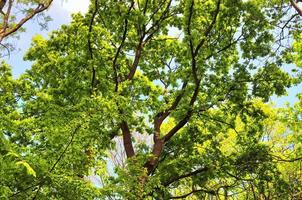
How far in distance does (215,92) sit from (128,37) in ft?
14.3

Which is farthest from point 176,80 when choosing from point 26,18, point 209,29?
point 26,18

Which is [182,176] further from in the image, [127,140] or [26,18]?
[26,18]

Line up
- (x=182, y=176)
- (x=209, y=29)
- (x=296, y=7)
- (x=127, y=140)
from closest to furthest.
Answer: (x=296, y=7)
(x=209, y=29)
(x=182, y=176)
(x=127, y=140)

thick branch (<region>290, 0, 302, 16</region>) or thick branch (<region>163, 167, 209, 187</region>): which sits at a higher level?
thick branch (<region>290, 0, 302, 16</region>)

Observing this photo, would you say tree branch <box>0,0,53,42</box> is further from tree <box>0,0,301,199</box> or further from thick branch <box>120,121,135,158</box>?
thick branch <box>120,121,135,158</box>

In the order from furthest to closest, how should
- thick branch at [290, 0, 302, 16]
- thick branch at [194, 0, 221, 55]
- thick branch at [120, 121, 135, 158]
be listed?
thick branch at [120, 121, 135, 158] < thick branch at [194, 0, 221, 55] < thick branch at [290, 0, 302, 16]

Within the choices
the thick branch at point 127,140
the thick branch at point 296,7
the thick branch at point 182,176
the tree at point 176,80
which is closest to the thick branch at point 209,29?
the tree at point 176,80

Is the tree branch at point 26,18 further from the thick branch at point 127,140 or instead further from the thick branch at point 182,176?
the thick branch at point 182,176

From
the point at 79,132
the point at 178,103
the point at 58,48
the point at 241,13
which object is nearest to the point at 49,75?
the point at 58,48

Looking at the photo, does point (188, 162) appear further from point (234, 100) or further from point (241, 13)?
point (241, 13)

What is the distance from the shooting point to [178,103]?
55.9 ft

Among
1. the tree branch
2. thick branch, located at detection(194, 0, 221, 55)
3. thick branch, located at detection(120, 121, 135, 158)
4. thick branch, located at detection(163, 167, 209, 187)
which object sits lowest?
thick branch, located at detection(163, 167, 209, 187)

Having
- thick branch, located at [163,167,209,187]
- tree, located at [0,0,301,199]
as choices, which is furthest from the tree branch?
thick branch, located at [163,167,209,187]

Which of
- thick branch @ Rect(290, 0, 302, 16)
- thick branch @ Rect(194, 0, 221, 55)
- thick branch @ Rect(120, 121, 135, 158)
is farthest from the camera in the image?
thick branch @ Rect(120, 121, 135, 158)
